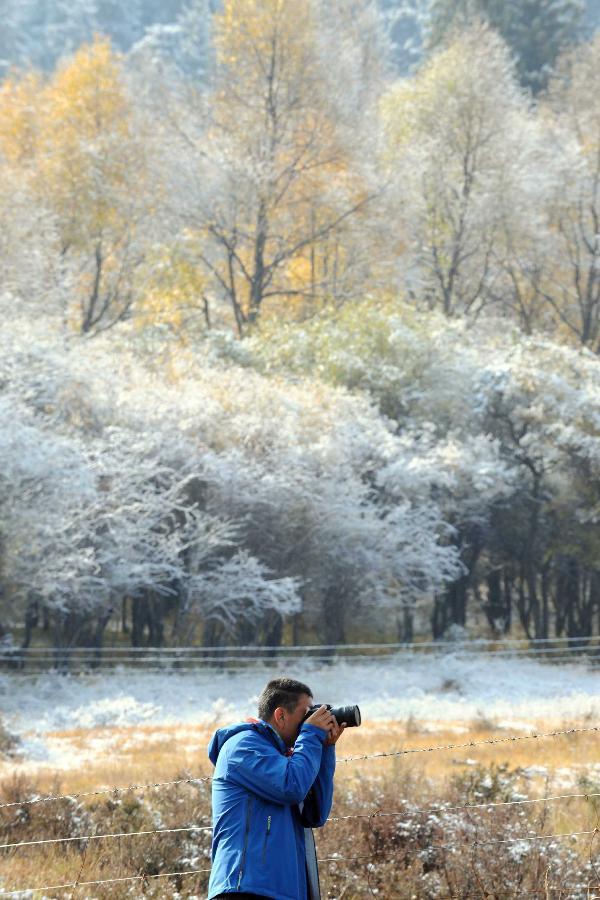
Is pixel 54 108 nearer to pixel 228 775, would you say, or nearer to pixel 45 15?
pixel 228 775

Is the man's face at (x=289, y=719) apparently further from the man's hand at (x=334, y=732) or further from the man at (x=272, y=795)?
the man's hand at (x=334, y=732)

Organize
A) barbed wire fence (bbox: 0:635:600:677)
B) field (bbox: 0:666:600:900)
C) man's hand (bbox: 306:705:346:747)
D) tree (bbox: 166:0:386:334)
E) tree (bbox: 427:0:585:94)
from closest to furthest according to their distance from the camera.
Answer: man's hand (bbox: 306:705:346:747) < field (bbox: 0:666:600:900) < barbed wire fence (bbox: 0:635:600:677) < tree (bbox: 166:0:386:334) < tree (bbox: 427:0:585:94)

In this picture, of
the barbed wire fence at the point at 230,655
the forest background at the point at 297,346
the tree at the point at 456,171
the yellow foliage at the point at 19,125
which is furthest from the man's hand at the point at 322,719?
the yellow foliage at the point at 19,125

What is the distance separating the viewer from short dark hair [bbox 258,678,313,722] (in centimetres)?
459

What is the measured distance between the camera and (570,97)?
4728 centimetres

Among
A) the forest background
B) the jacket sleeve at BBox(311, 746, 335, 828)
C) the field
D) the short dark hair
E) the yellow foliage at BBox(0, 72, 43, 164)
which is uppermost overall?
the yellow foliage at BBox(0, 72, 43, 164)

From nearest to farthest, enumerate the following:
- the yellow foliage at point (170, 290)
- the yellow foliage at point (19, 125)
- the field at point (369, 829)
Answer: the field at point (369, 829)
the yellow foliage at point (170, 290)
the yellow foliage at point (19, 125)

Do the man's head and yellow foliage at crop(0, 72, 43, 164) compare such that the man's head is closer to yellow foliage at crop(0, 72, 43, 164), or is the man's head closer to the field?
the field

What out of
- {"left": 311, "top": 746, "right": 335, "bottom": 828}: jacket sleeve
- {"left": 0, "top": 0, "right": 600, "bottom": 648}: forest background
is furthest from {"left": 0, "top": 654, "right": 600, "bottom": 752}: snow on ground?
{"left": 311, "top": 746, "right": 335, "bottom": 828}: jacket sleeve

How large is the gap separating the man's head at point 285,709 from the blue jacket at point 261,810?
0.16 ft

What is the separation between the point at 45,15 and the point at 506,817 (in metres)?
122

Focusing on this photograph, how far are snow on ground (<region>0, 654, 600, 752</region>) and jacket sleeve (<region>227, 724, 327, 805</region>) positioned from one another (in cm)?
1103

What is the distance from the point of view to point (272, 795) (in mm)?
4355

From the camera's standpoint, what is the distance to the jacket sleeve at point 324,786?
15.0 ft
